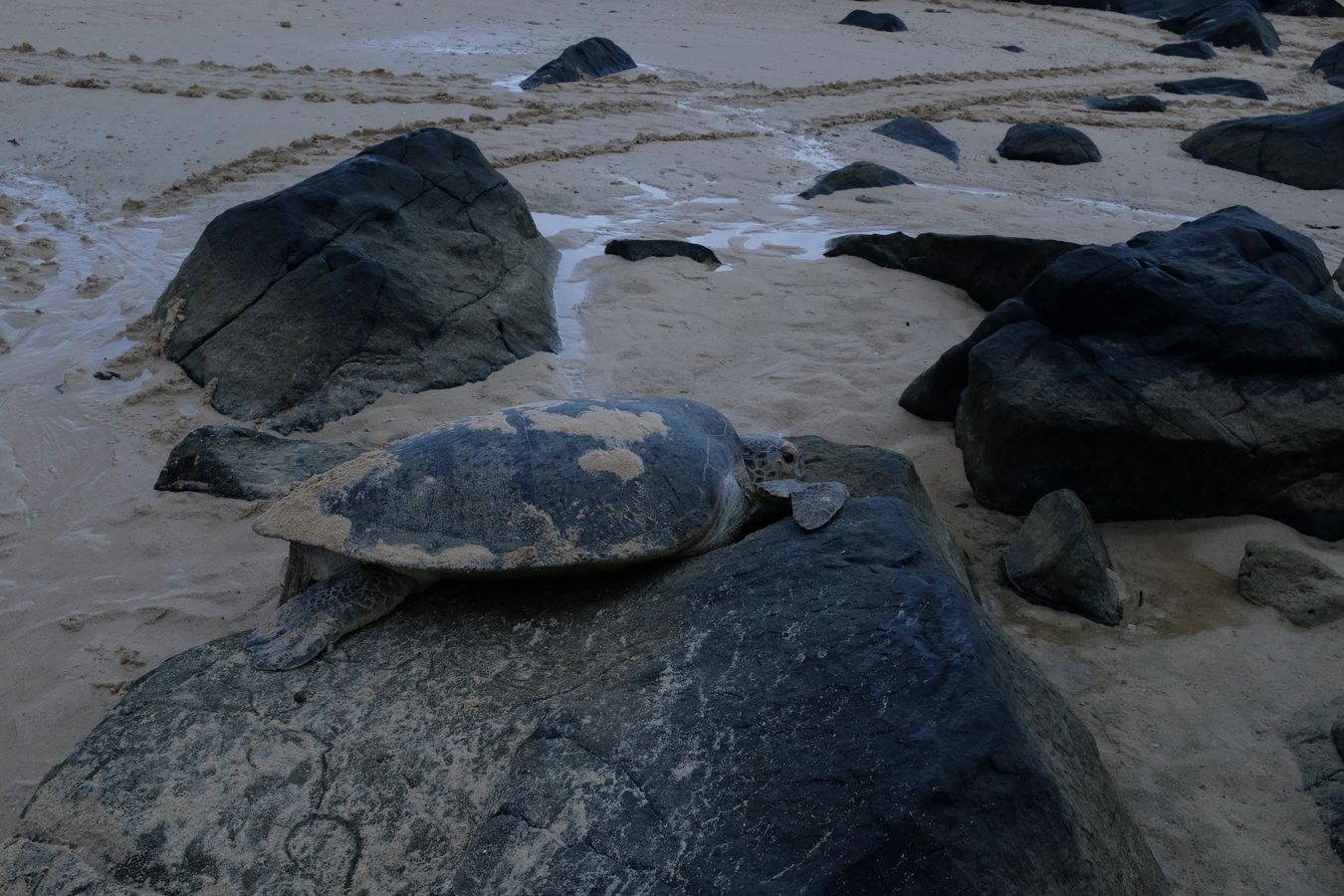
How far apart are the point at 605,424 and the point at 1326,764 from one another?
2163 millimetres

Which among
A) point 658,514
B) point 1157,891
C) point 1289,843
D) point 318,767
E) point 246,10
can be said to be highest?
point 246,10

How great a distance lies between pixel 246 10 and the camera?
1260cm

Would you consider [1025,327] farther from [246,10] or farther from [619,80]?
[246,10]

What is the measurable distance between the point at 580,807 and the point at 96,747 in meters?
1.21

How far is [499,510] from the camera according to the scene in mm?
2654

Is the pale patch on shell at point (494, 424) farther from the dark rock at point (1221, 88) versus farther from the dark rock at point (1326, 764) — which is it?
the dark rock at point (1221, 88)

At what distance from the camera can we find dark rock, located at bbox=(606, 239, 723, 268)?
6.13 m

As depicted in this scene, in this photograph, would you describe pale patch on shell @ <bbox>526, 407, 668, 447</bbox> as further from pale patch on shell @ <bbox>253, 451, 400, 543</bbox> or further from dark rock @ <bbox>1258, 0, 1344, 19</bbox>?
dark rock @ <bbox>1258, 0, 1344, 19</bbox>

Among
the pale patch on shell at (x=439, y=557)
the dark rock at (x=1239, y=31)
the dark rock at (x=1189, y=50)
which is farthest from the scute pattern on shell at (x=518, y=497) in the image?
the dark rock at (x=1239, y=31)

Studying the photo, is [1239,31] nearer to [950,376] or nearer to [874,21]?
[874,21]

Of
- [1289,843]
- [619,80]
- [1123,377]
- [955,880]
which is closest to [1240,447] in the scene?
[1123,377]

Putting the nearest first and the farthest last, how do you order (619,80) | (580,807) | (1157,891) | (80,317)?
(580,807)
(1157,891)
(80,317)
(619,80)

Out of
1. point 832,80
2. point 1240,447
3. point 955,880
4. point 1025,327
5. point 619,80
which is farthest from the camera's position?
point 832,80

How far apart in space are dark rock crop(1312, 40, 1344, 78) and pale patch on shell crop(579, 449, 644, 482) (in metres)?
15.6
